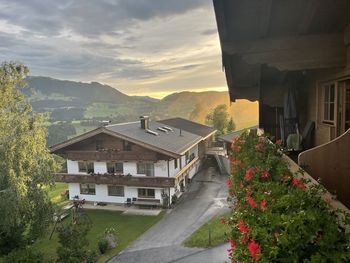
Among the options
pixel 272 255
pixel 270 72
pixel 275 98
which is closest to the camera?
pixel 272 255

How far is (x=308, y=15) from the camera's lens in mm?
3865

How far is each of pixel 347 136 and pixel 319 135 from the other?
3133mm

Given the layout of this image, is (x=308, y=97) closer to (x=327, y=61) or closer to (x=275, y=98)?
(x=275, y=98)

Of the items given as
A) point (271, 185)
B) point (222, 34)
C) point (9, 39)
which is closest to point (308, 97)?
point (222, 34)

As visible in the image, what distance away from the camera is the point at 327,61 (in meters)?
4.66

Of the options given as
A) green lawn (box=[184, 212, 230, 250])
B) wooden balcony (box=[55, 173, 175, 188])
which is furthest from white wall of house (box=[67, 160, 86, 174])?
green lawn (box=[184, 212, 230, 250])

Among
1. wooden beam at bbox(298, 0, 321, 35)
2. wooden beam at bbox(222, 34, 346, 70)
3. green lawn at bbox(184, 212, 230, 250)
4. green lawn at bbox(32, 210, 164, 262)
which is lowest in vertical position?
green lawn at bbox(32, 210, 164, 262)

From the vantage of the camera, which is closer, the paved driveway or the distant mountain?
the paved driveway

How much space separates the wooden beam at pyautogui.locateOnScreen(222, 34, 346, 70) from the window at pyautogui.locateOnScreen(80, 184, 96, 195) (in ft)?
74.0

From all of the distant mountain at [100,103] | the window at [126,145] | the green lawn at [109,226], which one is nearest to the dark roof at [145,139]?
the window at [126,145]

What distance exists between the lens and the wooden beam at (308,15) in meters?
3.51

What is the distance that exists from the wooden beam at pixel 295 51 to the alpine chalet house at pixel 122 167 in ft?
58.7

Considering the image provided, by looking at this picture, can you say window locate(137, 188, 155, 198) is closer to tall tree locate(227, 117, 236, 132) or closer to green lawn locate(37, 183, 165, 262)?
green lawn locate(37, 183, 165, 262)

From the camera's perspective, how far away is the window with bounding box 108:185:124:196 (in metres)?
24.6
